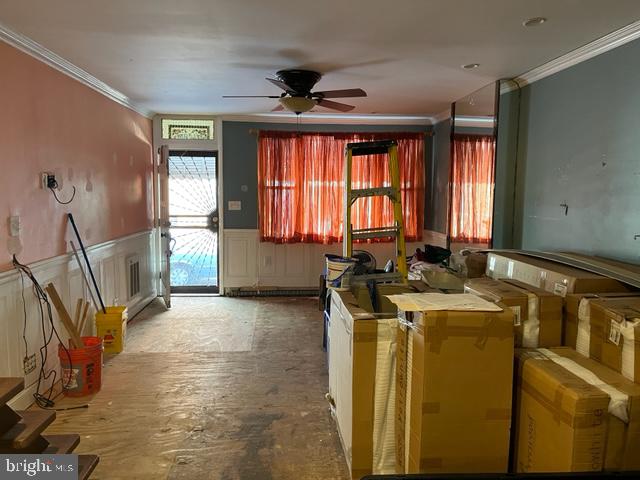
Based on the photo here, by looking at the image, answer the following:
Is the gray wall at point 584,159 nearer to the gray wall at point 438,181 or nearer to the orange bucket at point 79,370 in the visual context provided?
the gray wall at point 438,181

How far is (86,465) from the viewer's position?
86.5 inches

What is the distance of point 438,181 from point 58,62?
449 centimetres

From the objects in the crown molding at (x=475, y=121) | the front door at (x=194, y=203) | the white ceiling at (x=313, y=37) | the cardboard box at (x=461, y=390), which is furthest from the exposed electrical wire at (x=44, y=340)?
the crown molding at (x=475, y=121)

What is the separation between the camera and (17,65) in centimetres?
288

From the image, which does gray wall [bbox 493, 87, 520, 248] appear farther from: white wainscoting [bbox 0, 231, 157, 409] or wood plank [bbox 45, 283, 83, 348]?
white wainscoting [bbox 0, 231, 157, 409]

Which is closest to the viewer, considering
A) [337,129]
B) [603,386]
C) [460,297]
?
[603,386]

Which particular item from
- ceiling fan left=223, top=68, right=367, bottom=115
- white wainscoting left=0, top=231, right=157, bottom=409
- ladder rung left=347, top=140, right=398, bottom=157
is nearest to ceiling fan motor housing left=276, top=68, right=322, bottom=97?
ceiling fan left=223, top=68, right=367, bottom=115

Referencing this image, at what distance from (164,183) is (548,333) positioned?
4.84 meters

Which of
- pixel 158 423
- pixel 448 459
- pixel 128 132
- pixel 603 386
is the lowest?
pixel 158 423

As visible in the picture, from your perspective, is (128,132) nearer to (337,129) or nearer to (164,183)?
(164,183)

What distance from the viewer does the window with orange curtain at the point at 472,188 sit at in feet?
14.0

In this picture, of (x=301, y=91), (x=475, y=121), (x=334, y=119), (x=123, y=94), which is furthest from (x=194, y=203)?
(x=475, y=121)

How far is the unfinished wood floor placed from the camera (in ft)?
7.88

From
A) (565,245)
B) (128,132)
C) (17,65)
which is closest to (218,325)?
(128,132)
